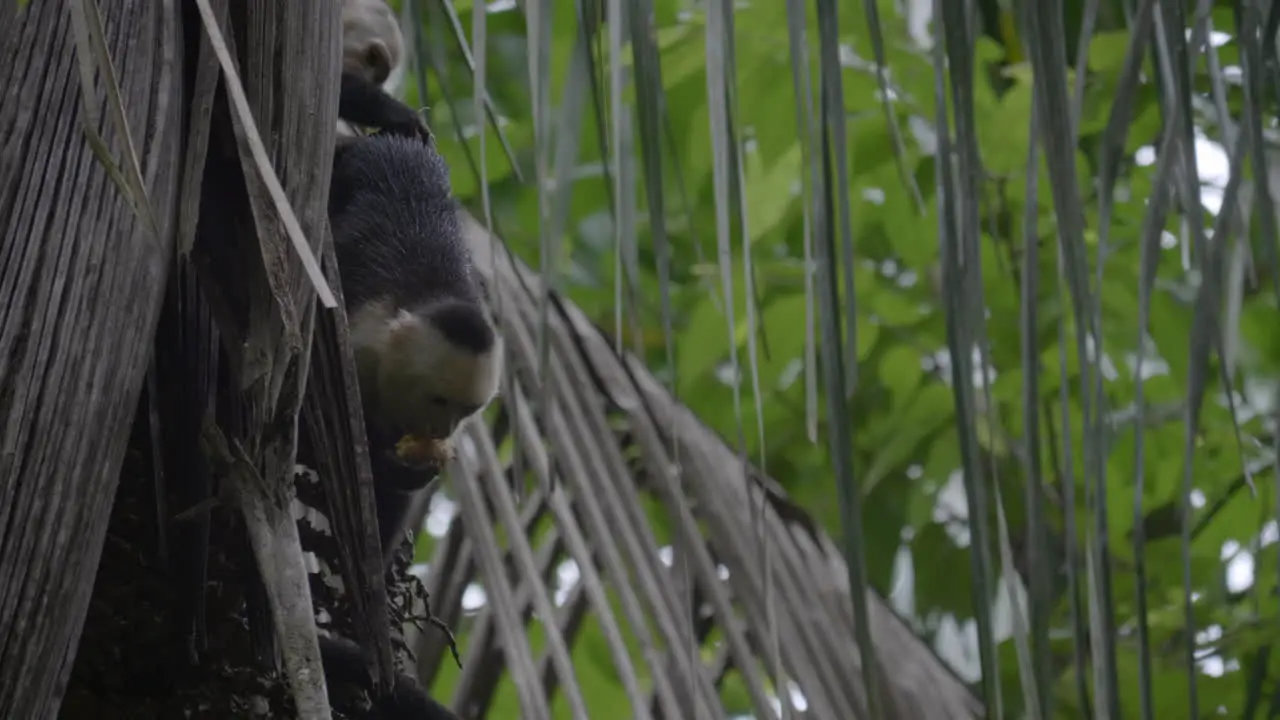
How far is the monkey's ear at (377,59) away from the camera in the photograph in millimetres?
1855

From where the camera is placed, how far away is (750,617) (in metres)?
1.82

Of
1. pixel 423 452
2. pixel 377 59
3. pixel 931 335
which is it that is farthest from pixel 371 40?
pixel 931 335

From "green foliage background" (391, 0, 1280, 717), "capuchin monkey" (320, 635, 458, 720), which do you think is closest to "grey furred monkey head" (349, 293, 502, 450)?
"capuchin monkey" (320, 635, 458, 720)

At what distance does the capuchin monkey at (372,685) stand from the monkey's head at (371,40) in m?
0.70

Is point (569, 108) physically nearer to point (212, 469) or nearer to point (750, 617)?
point (212, 469)

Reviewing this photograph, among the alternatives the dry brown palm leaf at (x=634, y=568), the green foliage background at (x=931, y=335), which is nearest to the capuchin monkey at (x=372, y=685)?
the dry brown palm leaf at (x=634, y=568)

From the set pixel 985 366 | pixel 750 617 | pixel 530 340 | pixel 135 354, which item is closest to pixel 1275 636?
pixel 750 617

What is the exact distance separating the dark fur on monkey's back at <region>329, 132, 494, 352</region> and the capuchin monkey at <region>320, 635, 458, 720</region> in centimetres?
46

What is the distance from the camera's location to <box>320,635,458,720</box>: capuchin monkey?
123 cm

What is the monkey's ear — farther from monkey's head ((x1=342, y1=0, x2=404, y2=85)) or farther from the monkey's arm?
the monkey's arm

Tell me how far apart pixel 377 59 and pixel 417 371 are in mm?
347

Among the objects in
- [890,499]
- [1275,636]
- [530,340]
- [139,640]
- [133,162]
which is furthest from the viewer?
[890,499]

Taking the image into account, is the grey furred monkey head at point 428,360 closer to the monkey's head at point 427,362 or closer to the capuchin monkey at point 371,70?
the monkey's head at point 427,362

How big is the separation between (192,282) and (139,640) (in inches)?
9.8
